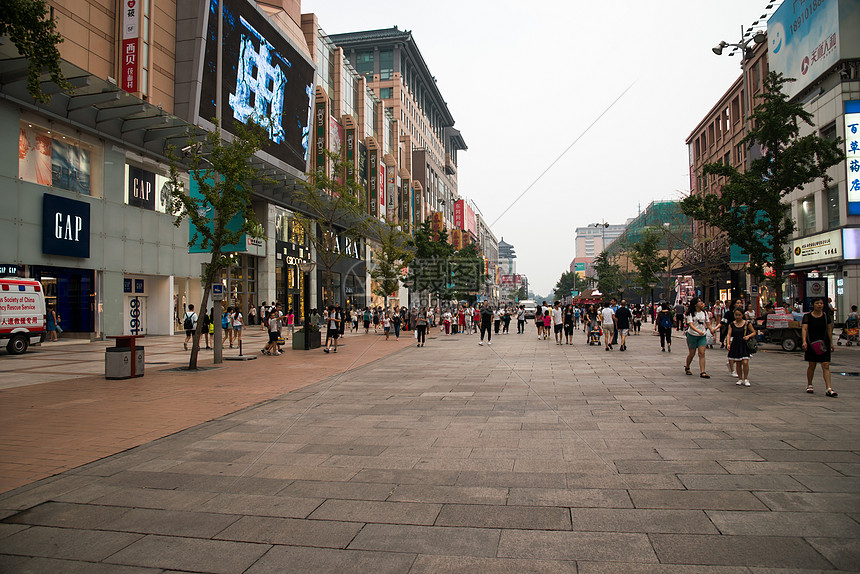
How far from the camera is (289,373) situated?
14445mm

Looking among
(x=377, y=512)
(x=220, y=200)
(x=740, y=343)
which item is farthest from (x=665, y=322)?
(x=377, y=512)

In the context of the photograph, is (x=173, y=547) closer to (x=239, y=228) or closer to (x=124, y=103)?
(x=239, y=228)

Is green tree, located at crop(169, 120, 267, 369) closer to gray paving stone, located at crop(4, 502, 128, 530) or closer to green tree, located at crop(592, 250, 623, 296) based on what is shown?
gray paving stone, located at crop(4, 502, 128, 530)

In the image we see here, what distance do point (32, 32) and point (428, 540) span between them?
7.34 meters

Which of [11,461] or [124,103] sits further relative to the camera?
[124,103]

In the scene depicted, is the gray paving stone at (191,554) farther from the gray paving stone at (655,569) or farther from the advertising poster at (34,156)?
the advertising poster at (34,156)

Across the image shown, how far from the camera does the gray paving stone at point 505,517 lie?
4.08m

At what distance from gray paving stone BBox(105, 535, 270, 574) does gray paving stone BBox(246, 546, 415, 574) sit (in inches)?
4.4

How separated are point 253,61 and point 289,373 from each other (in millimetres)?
26105

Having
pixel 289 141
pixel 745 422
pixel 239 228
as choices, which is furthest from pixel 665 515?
pixel 289 141

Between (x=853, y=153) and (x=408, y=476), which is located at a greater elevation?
(x=853, y=153)

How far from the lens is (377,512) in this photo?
4391 mm

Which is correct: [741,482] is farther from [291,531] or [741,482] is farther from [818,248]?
[818,248]

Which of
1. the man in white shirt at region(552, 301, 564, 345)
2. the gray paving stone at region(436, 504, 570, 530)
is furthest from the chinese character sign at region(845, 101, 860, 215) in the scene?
the gray paving stone at region(436, 504, 570, 530)
